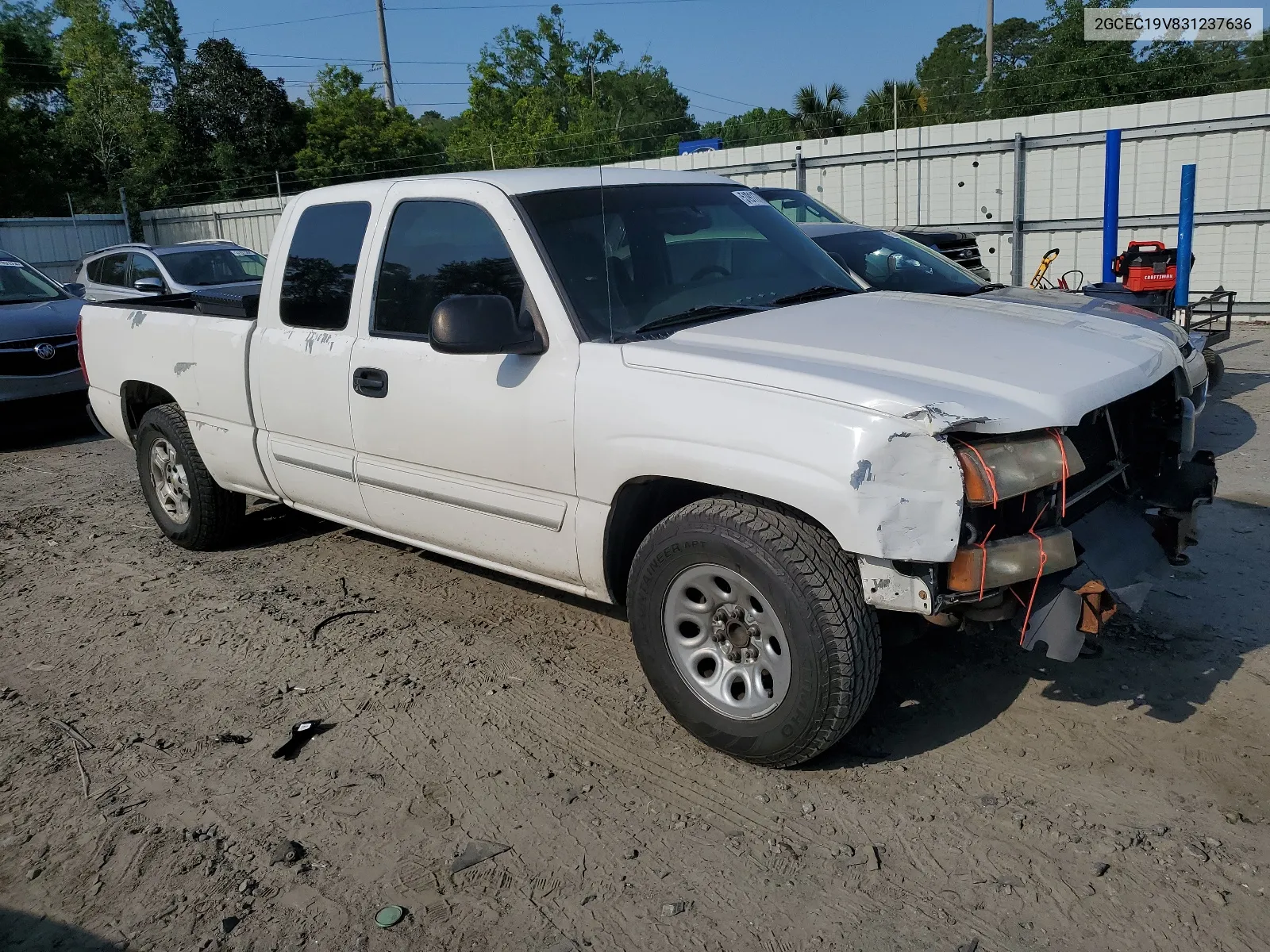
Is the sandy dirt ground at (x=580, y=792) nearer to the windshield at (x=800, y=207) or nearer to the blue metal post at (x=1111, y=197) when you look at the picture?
the blue metal post at (x=1111, y=197)

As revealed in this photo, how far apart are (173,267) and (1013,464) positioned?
12693 mm

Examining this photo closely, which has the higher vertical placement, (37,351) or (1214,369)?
(37,351)

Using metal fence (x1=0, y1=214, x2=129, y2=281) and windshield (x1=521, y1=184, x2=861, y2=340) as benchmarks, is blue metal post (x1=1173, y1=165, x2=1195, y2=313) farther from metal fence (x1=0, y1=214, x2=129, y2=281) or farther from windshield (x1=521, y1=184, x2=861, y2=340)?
metal fence (x1=0, y1=214, x2=129, y2=281)

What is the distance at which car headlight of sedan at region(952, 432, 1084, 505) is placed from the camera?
2.89 meters

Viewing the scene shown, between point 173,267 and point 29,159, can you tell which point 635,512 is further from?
point 29,159

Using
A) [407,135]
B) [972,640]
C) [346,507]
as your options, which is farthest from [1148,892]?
[407,135]

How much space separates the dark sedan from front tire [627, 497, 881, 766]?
324 inches

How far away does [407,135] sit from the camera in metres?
38.6

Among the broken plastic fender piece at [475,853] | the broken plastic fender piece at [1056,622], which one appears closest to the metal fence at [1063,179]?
the broken plastic fender piece at [1056,622]

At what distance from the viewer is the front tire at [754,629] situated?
3.08m

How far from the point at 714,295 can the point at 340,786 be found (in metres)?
2.27

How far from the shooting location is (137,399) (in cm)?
628

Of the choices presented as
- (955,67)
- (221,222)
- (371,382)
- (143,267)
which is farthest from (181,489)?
(955,67)

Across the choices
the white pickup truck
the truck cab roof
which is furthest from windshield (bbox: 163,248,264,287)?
the truck cab roof
